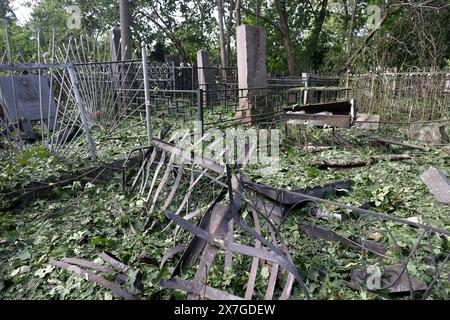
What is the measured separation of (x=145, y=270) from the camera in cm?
291

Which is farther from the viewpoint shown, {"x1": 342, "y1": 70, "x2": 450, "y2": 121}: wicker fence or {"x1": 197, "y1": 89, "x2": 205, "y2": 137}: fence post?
{"x1": 342, "y1": 70, "x2": 450, "y2": 121}: wicker fence

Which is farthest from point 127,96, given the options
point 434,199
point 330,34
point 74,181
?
point 330,34

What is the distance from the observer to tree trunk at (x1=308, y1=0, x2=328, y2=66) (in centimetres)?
2094

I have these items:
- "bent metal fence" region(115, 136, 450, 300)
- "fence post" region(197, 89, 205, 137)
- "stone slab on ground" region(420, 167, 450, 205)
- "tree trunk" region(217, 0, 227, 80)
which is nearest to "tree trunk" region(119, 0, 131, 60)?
"tree trunk" region(217, 0, 227, 80)

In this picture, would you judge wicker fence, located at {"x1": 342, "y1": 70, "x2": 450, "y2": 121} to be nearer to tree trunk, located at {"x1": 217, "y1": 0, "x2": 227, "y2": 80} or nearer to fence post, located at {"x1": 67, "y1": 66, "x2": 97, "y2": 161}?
tree trunk, located at {"x1": 217, "y1": 0, "x2": 227, "y2": 80}

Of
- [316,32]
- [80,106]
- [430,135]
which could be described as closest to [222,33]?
[316,32]

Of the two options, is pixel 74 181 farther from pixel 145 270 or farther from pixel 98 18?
pixel 98 18

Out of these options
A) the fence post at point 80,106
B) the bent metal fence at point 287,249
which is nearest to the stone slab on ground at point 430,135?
the bent metal fence at point 287,249

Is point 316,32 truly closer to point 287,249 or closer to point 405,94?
point 405,94

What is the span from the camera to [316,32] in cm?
2161

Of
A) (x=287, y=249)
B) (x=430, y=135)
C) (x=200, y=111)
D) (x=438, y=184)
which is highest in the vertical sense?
(x=200, y=111)

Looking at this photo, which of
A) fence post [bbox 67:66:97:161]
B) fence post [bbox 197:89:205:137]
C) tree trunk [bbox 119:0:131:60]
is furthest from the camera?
tree trunk [bbox 119:0:131:60]

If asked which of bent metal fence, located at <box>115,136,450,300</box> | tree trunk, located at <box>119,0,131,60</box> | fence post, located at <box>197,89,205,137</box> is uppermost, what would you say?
tree trunk, located at <box>119,0,131,60</box>

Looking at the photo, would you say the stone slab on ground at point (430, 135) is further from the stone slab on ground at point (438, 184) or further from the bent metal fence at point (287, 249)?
the bent metal fence at point (287, 249)
